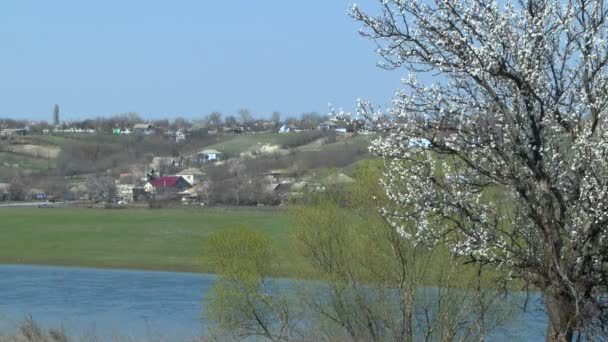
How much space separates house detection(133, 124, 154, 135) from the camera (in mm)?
163875

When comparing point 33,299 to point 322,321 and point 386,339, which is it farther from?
point 386,339

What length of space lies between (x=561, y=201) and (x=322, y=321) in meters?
16.4

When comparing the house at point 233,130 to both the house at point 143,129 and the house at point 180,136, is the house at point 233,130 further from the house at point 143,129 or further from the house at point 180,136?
the house at point 143,129

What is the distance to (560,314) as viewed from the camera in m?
8.91

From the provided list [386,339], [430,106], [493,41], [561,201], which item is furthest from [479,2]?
[386,339]

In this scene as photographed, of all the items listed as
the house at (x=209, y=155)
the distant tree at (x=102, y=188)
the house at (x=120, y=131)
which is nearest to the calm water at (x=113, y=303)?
the distant tree at (x=102, y=188)

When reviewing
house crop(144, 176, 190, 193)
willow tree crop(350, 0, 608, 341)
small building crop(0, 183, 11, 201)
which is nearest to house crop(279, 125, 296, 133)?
house crop(144, 176, 190, 193)

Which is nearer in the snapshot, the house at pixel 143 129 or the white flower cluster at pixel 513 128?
→ the white flower cluster at pixel 513 128

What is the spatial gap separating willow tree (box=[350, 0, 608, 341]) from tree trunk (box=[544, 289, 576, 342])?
0.01m

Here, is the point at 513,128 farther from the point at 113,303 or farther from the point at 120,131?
the point at 120,131

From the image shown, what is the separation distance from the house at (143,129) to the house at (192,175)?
5794 cm

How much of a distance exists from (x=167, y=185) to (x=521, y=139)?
8775 cm

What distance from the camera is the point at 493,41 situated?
333 inches

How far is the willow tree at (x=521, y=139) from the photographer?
27.6ft
